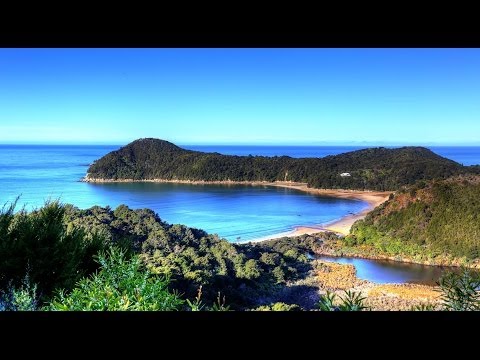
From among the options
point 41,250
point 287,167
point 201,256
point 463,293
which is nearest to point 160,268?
point 41,250

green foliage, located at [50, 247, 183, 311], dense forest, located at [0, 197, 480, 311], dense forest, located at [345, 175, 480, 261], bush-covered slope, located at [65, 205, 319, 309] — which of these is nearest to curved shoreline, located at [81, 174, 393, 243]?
dense forest, located at [0, 197, 480, 311]

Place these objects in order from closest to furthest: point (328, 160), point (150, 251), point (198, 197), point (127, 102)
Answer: point (150, 251)
point (127, 102)
point (198, 197)
point (328, 160)

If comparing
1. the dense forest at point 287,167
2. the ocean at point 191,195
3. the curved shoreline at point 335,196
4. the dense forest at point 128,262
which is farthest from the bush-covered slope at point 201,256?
the dense forest at point 287,167

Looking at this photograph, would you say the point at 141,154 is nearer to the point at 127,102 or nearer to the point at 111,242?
the point at 127,102

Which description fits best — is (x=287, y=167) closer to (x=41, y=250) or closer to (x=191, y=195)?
(x=191, y=195)

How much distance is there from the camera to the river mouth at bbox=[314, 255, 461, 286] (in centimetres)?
541

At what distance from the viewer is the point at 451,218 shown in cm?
643

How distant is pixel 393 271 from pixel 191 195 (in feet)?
10.0

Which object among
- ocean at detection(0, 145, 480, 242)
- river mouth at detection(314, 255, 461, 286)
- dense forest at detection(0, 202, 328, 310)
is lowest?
river mouth at detection(314, 255, 461, 286)

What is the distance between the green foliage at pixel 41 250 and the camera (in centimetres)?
344

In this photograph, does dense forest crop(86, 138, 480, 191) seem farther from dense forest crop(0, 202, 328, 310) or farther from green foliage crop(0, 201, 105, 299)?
green foliage crop(0, 201, 105, 299)

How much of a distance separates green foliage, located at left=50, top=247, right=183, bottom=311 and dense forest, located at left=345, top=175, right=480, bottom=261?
14.5 ft
